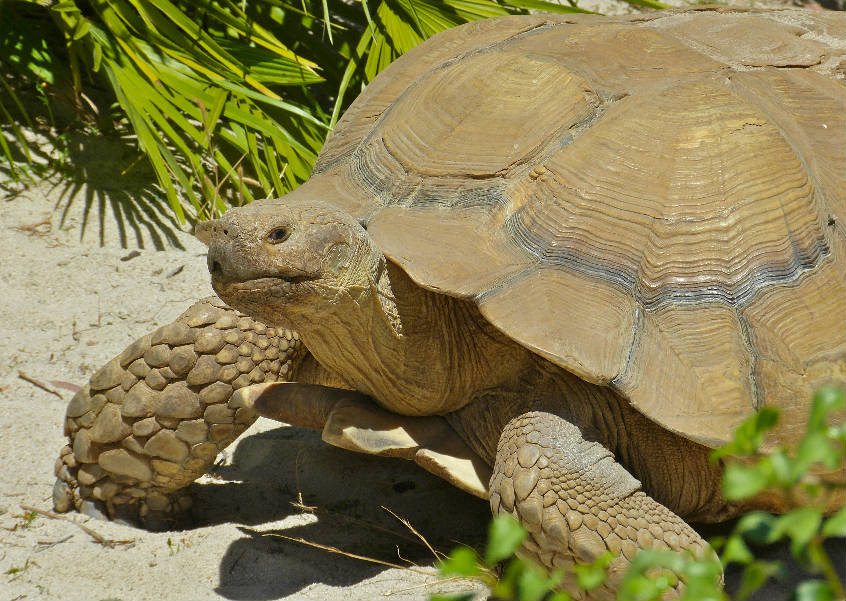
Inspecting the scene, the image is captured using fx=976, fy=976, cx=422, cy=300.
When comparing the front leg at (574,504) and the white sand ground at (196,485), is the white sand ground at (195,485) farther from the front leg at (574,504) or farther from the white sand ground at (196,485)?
the front leg at (574,504)

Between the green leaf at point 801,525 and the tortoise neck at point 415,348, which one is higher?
the green leaf at point 801,525

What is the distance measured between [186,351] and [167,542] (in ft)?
1.90

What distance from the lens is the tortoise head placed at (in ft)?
7.22

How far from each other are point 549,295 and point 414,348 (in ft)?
1.35

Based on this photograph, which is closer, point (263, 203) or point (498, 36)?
point (263, 203)

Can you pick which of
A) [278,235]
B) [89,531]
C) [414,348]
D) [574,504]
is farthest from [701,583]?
[89,531]

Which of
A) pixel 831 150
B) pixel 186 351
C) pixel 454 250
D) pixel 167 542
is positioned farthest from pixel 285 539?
pixel 831 150

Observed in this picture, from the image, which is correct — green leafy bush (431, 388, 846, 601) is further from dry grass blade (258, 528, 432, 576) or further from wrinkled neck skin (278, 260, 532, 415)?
dry grass blade (258, 528, 432, 576)

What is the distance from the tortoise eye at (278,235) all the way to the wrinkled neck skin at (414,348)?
265 mm

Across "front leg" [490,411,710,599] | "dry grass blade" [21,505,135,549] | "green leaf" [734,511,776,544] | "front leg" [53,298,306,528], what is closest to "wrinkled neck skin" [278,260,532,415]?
"front leg" [490,411,710,599]

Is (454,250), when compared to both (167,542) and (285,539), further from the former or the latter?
(167,542)

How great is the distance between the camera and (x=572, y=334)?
7.50ft

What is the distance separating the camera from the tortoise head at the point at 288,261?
7.22ft

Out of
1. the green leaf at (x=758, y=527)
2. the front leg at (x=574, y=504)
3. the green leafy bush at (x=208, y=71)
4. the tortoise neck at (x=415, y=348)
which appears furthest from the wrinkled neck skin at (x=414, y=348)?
the green leafy bush at (x=208, y=71)
